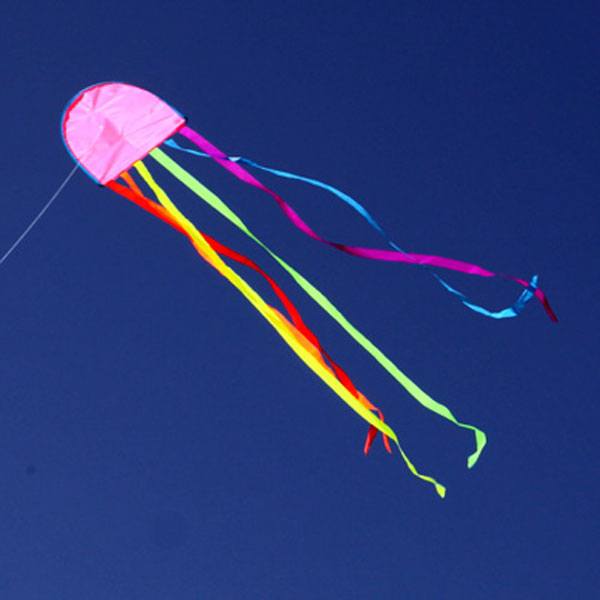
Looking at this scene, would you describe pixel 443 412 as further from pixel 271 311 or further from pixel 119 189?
pixel 119 189

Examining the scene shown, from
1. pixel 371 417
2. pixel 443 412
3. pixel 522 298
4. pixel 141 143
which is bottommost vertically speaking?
pixel 371 417

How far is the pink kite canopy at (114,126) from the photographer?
298 cm

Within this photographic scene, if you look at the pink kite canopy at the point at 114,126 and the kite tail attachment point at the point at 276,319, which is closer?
the kite tail attachment point at the point at 276,319

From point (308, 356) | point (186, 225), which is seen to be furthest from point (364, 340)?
point (186, 225)

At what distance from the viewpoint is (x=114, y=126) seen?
3.06 m

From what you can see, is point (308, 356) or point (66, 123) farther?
point (66, 123)

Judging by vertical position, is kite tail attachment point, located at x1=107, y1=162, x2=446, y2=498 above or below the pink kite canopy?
below

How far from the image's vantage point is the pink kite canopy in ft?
9.77

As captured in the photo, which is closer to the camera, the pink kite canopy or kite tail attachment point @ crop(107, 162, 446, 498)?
kite tail attachment point @ crop(107, 162, 446, 498)

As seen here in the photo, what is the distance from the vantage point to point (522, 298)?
283 cm

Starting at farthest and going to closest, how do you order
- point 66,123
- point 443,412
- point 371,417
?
1. point 66,123
2. point 443,412
3. point 371,417

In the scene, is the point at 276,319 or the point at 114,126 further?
the point at 114,126

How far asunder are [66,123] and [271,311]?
115cm

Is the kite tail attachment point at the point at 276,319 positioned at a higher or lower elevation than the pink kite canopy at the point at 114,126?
lower
